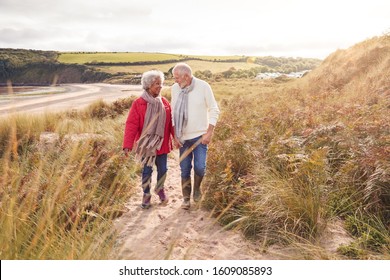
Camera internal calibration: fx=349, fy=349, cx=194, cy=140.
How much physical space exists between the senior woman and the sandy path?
377 millimetres

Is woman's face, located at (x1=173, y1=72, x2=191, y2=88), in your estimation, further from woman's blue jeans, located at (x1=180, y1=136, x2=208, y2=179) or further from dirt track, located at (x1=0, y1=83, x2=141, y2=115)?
dirt track, located at (x1=0, y1=83, x2=141, y2=115)

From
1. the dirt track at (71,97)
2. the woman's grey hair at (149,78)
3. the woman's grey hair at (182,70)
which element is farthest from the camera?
the dirt track at (71,97)

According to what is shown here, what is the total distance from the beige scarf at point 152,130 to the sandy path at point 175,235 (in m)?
0.78

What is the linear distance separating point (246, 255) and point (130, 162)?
3.61 metres

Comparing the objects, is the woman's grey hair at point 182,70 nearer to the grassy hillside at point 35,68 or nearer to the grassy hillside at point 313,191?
the grassy hillside at point 313,191

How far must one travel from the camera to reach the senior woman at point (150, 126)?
477 centimetres

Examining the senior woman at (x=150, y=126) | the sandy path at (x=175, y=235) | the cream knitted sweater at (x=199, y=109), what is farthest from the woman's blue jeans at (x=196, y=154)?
the sandy path at (x=175, y=235)

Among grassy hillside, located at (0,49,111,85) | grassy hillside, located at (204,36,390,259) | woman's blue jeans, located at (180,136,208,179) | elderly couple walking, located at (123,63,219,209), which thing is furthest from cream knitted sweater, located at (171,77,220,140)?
grassy hillside, located at (0,49,111,85)

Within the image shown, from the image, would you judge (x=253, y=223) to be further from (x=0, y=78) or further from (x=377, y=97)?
(x=0, y=78)

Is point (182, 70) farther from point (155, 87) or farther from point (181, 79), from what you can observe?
point (155, 87)

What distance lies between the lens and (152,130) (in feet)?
16.0

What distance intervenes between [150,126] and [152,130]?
0.21 ft

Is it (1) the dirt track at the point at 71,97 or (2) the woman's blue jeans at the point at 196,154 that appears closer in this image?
(2) the woman's blue jeans at the point at 196,154

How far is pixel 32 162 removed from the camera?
5941 millimetres
